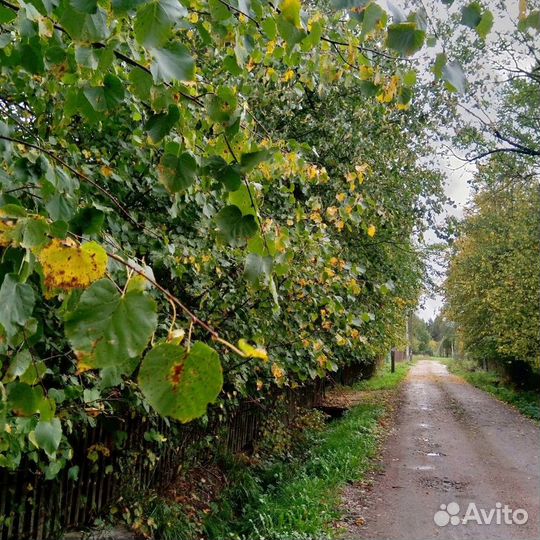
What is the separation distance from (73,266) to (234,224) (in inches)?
22.1

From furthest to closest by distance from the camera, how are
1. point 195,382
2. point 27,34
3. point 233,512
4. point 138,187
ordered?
point 233,512 < point 138,187 < point 27,34 < point 195,382

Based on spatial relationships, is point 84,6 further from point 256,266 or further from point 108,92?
point 256,266

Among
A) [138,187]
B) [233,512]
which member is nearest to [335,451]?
[233,512]

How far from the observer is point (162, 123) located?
1557 millimetres

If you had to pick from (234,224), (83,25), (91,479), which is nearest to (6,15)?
(83,25)

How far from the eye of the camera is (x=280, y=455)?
29.2ft

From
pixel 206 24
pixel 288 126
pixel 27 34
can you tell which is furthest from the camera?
pixel 288 126

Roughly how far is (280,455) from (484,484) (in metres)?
3.30

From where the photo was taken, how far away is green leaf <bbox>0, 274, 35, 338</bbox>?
0.99 metres

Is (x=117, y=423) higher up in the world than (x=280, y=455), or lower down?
higher up

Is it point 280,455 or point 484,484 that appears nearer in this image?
point 484,484

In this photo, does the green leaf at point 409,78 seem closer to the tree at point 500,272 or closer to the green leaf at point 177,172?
the green leaf at point 177,172

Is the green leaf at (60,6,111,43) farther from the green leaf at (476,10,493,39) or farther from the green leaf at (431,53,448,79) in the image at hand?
the green leaf at (476,10,493,39)

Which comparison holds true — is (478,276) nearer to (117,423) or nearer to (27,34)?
(117,423)
